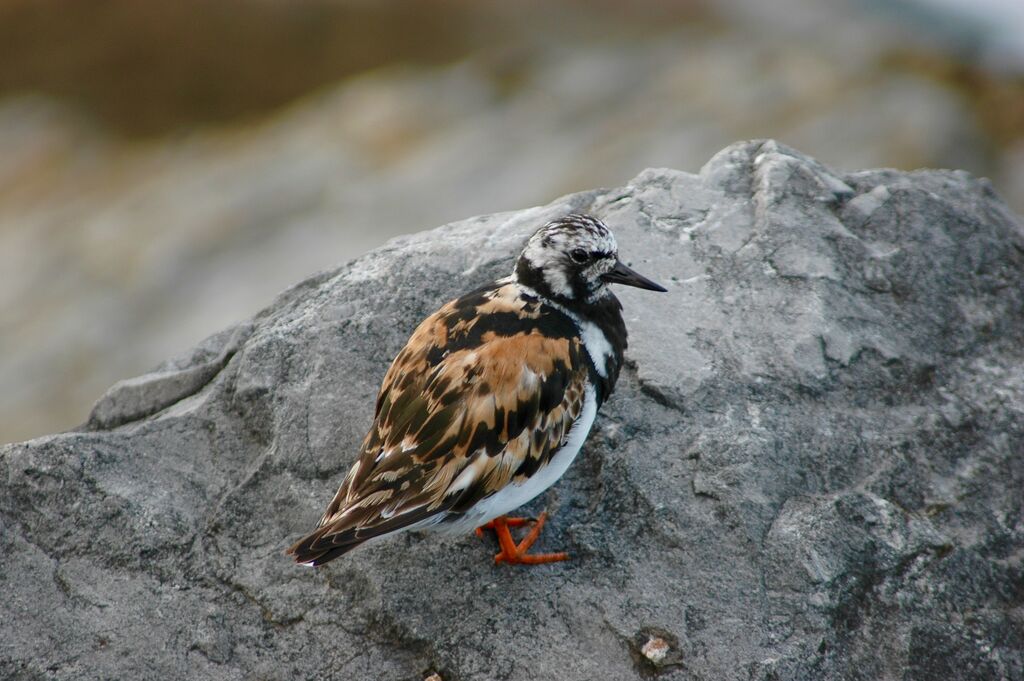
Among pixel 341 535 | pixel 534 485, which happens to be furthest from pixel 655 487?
pixel 341 535

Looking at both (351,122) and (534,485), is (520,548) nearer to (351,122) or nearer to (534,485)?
(534,485)

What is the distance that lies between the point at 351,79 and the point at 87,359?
4667 mm

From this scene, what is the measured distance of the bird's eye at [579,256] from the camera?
4.99 m

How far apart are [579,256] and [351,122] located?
8505mm

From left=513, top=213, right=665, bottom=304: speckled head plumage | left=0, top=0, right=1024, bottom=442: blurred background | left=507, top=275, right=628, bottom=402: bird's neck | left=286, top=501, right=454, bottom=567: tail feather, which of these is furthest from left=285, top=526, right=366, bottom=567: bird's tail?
left=0, top=0, right=1024, bottom=442: blurred background

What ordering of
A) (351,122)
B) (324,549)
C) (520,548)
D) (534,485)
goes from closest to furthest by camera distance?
(324,549), (534,485), (520,548), (351,122)

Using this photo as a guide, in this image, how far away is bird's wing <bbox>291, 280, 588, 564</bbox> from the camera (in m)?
4.41

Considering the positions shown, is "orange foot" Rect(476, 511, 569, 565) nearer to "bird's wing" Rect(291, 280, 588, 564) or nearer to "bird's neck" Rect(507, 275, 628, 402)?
"bird's wing" Rect(291, 280, 588, 564)

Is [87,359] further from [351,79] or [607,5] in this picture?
[607,5]

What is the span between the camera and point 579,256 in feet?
16.4

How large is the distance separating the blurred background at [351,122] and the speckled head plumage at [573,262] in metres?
6.37

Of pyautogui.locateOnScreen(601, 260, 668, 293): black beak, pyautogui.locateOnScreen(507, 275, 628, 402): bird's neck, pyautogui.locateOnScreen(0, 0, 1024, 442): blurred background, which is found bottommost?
pyautogui.locateOnScreen(0, 0, 1024, 442): blurred background

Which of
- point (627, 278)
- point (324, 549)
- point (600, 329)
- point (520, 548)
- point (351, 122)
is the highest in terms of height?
point (627, 278)

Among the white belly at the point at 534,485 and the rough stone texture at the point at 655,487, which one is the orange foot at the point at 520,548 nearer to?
the rough stone texture at the point at 655,487
